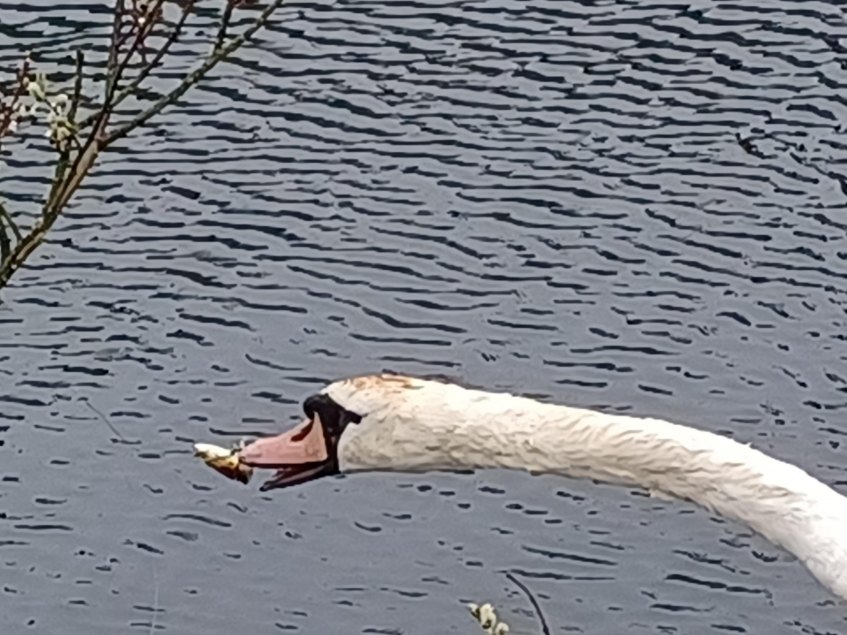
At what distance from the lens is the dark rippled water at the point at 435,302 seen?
1084 cm

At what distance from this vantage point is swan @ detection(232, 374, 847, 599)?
6020 mm

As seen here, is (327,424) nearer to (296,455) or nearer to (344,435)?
(344,435)

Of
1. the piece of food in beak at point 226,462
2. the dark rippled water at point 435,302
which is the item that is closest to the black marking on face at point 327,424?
the piece of food in beak at point 226,462

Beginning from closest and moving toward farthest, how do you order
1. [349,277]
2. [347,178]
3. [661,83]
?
[349,277] → [347,178] → [661,83]

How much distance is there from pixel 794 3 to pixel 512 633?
8566 millimetres

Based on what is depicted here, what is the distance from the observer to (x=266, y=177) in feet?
48.3

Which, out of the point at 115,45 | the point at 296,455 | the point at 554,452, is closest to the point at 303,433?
the point at 296,455

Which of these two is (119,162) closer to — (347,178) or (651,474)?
(347,178)

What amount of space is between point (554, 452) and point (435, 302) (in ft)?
21.5

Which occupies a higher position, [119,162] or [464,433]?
[464,433]

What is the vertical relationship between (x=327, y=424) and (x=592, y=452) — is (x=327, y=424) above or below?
below

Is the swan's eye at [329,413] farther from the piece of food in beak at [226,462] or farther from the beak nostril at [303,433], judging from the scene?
the piece of food in beak at [226,462]

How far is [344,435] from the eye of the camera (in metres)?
7.06

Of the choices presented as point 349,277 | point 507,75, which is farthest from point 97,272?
point 507,75
